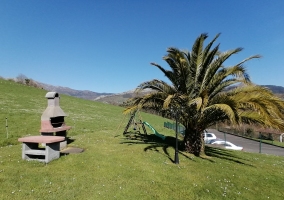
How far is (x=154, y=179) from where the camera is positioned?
7.25m

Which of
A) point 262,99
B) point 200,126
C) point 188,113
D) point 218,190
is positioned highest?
point 262,99

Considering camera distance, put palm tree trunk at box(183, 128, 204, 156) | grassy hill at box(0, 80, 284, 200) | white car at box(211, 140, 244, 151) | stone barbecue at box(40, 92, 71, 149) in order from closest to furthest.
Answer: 1. grassy hill at box(0, 80, 284, 200)
2. stone barbecue at box(40, 92, 71, 149)
3. palm tree trunk at box(183, 128, 204, 156)
4. white car at box(211, 140, 244, 151)

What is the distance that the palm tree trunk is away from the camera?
36.7ft

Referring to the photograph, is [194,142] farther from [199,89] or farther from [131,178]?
[131,178]

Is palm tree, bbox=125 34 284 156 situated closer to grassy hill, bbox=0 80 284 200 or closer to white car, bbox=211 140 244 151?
grassy hill, bbox=0 80 284 200

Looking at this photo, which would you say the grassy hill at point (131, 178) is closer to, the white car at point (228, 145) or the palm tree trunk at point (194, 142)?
the palm tree trunk at point (194, 142)

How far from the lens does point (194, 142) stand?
1127 cm

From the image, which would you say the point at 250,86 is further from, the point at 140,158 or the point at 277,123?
the point at 140,158

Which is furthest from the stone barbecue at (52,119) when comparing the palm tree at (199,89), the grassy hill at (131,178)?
the palm tree at (199,89)

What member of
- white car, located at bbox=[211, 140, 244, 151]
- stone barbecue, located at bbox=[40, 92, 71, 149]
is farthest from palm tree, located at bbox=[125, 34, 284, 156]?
white car, located at bbox=[211, 140, 244, 151]

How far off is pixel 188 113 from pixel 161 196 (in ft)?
18.6

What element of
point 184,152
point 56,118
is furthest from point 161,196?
point 56,118

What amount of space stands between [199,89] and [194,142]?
2.99 metres

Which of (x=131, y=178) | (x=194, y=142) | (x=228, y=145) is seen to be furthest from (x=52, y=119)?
(x=228, y=145)
